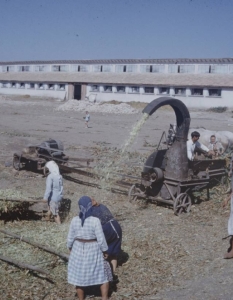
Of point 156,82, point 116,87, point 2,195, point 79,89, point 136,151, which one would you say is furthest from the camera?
point 79,89

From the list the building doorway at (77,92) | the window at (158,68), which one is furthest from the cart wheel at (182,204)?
the building doorway at (77,92)

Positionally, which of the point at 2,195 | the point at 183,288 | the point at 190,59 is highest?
the point at 190,59

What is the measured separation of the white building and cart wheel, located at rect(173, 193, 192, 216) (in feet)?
115

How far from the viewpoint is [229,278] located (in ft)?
20.2

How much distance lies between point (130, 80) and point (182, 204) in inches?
1666

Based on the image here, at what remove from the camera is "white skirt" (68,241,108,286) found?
5.09 meters

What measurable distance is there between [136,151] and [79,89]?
126 feet

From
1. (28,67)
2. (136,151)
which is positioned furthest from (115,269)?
(28,67)

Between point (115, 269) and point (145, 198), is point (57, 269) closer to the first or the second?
point (115, 269)

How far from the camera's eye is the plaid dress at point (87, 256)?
16.7 feet

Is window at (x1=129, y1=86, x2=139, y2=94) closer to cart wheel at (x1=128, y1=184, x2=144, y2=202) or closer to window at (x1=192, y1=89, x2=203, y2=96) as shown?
window at (x1=192, y1=89, x2=203, y2=96)

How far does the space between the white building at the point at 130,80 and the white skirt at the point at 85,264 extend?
39.6 m

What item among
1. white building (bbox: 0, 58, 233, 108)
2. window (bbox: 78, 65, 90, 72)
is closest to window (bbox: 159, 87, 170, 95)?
white building (bbox: 0, 58, 233, 108)

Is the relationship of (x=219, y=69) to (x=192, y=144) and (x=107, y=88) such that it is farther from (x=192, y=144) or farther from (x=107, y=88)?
(x=192, y=144)
